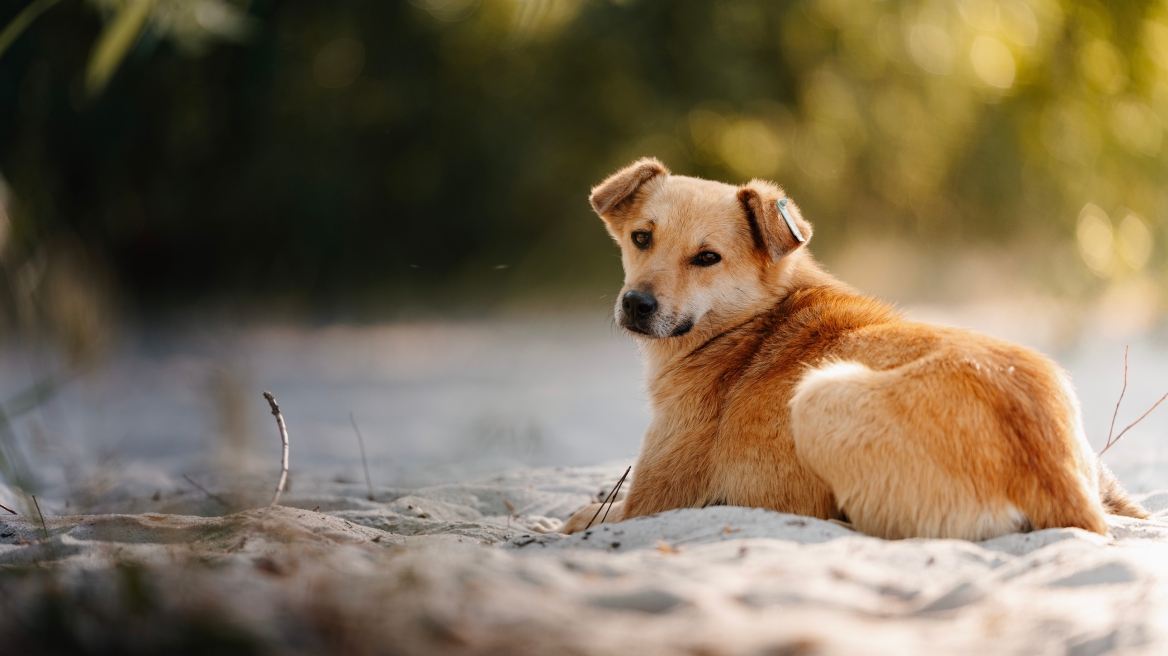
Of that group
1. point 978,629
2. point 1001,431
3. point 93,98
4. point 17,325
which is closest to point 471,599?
point 978,629

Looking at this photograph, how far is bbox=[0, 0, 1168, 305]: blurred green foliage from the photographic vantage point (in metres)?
6.99

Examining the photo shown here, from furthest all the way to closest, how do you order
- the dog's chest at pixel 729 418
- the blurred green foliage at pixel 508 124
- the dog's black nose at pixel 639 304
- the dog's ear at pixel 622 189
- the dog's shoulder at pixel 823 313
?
the blurred green foliage at pixel 508 124, the dog's ear at pixel 622 189, the dog's black nose at pixel 639 304, the dog's shoulder at pixel 823 313, the dog's chest at pixel 729 418

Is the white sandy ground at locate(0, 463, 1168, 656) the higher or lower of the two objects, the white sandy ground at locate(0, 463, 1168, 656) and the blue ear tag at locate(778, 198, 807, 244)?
the lower

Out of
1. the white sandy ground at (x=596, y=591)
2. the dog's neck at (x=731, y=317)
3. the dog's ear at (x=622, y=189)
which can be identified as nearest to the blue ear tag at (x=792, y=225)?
the dog's neck at (x=731, y=317)

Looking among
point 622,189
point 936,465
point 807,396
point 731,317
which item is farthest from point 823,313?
point 622,189

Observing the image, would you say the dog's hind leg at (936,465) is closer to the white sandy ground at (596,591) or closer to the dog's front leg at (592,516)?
the white sandy ground at (596,591)

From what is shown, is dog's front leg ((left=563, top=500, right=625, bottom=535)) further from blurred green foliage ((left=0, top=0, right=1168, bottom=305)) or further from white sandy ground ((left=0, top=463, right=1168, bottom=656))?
blurred green foliage ((left=0, top=0, right=1168, bottom=305))

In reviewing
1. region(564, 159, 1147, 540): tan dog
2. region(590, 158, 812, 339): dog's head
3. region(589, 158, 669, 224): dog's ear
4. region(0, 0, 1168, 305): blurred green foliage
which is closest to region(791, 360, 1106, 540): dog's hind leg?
region(564, 159, 1147, 540): tan dog

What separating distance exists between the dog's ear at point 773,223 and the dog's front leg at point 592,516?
111cm

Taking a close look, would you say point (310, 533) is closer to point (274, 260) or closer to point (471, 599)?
point (471, 599)

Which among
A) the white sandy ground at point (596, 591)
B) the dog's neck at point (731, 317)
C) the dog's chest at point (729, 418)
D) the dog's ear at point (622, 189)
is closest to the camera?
the white sandy ground at point (596, 591)

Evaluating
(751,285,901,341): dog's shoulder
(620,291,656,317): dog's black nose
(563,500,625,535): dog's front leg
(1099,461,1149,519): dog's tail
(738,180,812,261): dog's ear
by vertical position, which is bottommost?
(563,500,625,535): dog's front leg

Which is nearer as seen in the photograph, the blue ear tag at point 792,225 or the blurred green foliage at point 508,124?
the blue ear tag at point 792,225

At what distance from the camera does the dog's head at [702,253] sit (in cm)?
297
